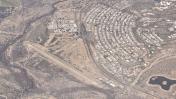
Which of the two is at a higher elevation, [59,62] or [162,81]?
[59,62]

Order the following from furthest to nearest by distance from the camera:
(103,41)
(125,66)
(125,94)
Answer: (103,41), (125,66), (125,94)

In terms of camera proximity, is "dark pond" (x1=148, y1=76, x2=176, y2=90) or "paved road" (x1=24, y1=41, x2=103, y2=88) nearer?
"dark pond" (x1=148, y1=76, x2=176, y2=90)

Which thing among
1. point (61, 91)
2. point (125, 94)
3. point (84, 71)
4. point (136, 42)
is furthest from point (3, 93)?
point (136, 42)

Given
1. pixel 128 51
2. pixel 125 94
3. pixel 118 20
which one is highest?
pixel 118 20

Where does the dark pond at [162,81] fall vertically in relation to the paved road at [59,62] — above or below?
below

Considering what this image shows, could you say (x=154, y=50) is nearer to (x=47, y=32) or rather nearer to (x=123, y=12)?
(x=123, y=12)

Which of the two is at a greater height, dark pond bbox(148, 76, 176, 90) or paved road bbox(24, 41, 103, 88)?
paved road bbox(24, 41, 103, 88)

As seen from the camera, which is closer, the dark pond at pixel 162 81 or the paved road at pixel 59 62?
the dark pond at pixel 162 81

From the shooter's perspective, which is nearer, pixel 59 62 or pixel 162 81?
pixel 162 81
